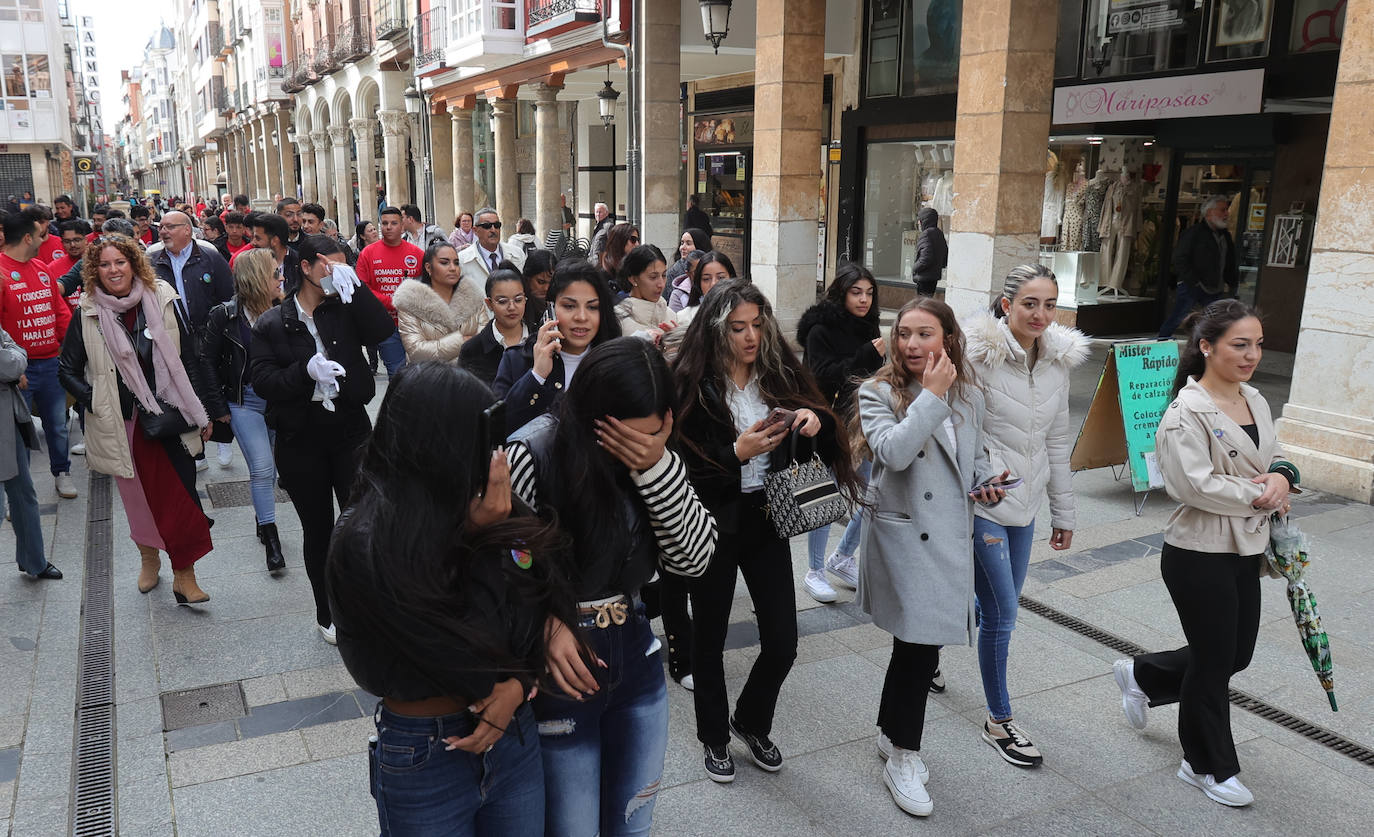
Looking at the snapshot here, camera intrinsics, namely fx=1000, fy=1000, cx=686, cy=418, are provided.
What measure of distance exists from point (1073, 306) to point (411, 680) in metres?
13.4

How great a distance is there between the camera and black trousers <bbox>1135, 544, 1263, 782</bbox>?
343 cm

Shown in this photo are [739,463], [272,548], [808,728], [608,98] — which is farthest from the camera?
[608,98]

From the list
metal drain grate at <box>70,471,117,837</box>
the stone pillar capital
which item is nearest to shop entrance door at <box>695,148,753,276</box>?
the stone pillar capital

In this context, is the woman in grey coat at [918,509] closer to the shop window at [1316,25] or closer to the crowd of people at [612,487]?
the crowd of people at [612,487]

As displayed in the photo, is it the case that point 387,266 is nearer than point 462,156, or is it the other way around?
point 387,266

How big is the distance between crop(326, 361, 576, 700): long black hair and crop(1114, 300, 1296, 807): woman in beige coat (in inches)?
101

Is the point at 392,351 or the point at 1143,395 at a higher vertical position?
the point at 392,351

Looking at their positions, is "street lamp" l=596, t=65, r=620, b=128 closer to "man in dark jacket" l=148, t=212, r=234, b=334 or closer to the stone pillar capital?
"man in dark jacket" l=148, t=212, r=234, b=334

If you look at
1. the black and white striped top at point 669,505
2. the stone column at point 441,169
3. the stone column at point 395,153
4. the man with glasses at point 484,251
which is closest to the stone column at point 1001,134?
the man with glasses at point 484,251

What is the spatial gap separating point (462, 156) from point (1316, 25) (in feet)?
60.9

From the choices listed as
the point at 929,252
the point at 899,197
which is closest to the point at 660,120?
the point at 899,197

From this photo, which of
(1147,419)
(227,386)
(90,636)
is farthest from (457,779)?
(1147,419)

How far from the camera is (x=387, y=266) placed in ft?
27.5

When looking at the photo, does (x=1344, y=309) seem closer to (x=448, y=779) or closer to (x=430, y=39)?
(x=448, y=779)
